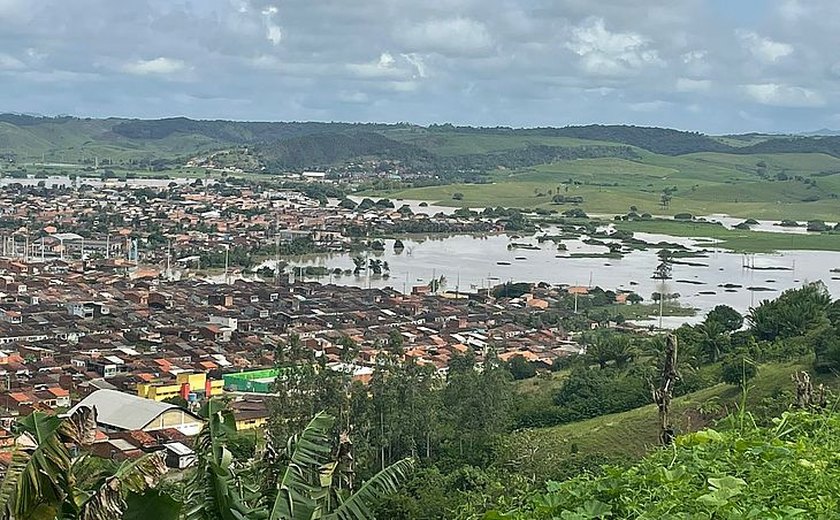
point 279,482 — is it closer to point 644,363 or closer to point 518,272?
point 644,363

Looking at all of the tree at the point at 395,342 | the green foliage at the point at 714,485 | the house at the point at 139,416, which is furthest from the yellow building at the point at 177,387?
the green foliage at the point at 714,485

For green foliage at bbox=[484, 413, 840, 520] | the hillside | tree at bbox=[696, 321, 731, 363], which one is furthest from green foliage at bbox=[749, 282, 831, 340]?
green foliage at bbox=[484, 413, 840, 520]

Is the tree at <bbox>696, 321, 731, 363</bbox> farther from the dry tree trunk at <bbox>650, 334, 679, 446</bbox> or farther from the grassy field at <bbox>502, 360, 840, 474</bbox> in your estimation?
the dry tree trunk at <bbox>650, 334, 679, 446</bbox>

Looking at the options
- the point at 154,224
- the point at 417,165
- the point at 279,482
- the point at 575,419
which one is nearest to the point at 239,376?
the point at 575,419

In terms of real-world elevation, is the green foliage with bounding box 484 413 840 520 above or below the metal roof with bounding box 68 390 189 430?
above

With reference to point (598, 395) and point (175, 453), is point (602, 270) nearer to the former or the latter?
point (598, 395)

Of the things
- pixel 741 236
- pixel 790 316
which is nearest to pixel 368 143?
pixel 741 236

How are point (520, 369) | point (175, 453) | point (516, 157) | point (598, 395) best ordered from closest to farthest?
point (175, 453) → point (598, 395) → point (520, 369) → point (516, 157)
